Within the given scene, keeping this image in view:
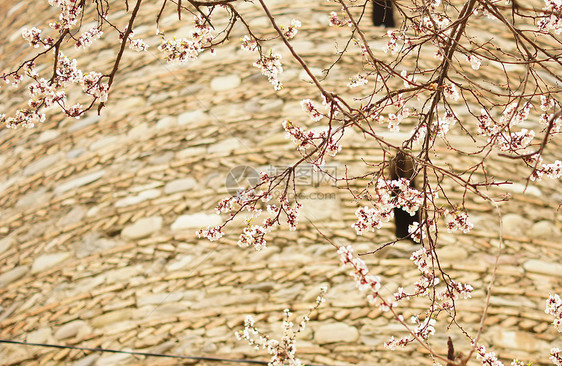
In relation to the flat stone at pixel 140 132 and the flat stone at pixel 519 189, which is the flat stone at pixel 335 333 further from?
the flat stone at pixel 140 132

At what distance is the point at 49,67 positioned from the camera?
18.4ft

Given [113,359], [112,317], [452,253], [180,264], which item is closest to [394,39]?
[452,253]

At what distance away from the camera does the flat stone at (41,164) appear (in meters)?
4.94

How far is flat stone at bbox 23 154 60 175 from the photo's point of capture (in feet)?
16.2

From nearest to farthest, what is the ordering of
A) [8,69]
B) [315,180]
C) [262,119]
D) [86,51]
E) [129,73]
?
[315,180] → [262,119] → [129,73] → [86,51] → [8,69]

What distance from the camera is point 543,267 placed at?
3.95 m

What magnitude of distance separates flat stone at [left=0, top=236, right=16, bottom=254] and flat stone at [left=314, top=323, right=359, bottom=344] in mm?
2824

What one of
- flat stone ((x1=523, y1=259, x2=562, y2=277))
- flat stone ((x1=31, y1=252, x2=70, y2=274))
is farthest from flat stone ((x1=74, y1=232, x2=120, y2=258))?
flat stone ((x1=523, y1=259, x2=562, y2=277))

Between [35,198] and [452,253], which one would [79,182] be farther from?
[452,253]

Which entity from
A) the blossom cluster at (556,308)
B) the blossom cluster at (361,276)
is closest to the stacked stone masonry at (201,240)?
the blossom cluster at (556,308)

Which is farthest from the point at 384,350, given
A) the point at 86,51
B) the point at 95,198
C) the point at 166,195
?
the point at 86,51

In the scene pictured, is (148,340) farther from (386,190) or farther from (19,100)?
(19,100)

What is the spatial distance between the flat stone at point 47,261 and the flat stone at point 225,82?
198 centimetres

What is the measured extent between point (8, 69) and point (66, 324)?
11.1 feet
